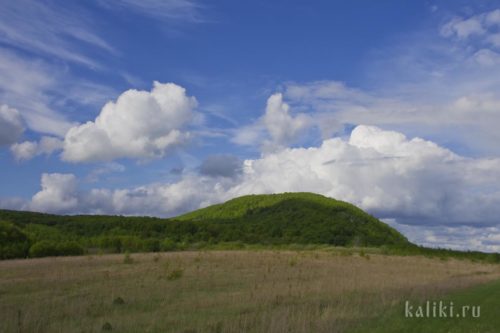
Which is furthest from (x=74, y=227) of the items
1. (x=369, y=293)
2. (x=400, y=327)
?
(x=400, y=327)

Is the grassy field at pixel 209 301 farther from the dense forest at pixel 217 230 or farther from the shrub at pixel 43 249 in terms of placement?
the dense forest at pixel 217 230

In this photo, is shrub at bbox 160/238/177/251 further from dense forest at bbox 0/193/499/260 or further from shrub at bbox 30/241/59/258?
shrub at bbox 30/241/59/258

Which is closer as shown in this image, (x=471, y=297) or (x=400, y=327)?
(x=400, y=327)

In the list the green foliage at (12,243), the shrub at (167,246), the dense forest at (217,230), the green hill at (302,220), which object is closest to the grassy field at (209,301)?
the green foliage at (12,243)

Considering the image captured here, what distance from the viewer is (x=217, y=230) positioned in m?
117

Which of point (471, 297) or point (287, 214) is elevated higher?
point (287, 214)

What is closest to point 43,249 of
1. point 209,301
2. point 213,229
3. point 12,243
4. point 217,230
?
point 12,243

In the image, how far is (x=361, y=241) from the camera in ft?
Result: 397

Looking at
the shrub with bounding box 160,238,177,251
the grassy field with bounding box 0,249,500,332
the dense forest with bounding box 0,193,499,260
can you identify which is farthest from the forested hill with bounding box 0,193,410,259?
the grassy field with bounding box 0,249,500,332

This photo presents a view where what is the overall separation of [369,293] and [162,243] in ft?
171

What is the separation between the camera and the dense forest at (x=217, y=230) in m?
59.1

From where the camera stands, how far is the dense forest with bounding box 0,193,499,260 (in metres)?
59.1

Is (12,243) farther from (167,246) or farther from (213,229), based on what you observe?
(213,229)

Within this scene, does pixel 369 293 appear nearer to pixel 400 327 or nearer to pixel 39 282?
pixel 400 327
